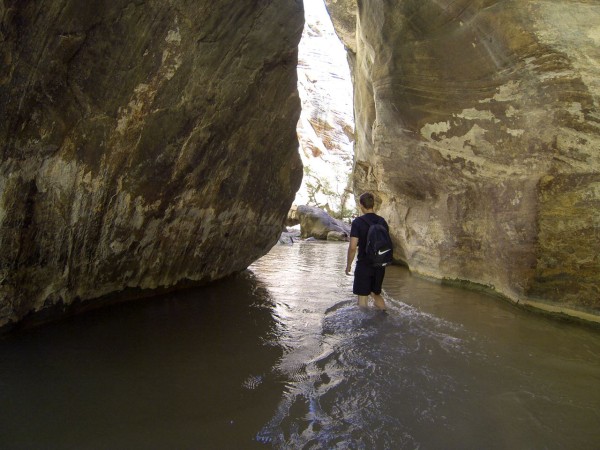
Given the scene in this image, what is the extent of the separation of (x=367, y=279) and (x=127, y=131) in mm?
3278

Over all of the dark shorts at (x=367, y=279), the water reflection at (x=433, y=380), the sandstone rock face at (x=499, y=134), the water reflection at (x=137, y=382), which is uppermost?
the sandstone rock face at (x=499, y=134)

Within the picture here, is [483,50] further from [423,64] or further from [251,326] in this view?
[251,326]

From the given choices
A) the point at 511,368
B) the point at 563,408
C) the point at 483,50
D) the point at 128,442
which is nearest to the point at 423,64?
the point at 483,50

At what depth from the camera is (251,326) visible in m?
4.33

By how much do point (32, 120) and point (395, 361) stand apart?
12.0 ft

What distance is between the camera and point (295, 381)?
2.93 metres

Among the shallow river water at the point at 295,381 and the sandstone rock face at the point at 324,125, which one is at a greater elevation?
the sandstone rock face at the point at 324,125

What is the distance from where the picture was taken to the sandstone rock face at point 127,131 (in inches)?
130

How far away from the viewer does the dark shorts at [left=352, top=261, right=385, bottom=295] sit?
5.14m

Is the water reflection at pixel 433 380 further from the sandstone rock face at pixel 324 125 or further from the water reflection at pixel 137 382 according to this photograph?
the sandstone rock face at pixel 324 125

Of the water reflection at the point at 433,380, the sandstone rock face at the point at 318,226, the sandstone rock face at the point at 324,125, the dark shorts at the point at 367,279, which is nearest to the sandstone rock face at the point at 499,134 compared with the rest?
the water reflection at the point at 433,380

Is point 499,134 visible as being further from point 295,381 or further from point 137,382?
point 137,382

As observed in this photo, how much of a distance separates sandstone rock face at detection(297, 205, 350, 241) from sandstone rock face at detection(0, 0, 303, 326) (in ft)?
52.9

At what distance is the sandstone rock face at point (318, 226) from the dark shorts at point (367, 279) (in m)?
16.6
